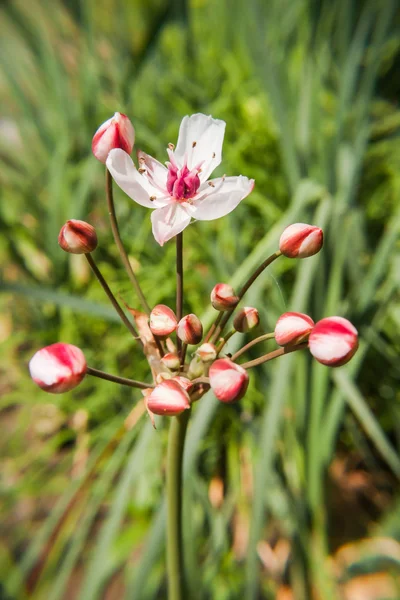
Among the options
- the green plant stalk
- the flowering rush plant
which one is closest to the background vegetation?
the green plant stalk

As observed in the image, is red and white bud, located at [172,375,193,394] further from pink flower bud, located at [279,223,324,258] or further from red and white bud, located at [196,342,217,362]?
pink flower bud, located at [279,223,324,258]

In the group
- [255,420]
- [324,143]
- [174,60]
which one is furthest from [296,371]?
[174,60]

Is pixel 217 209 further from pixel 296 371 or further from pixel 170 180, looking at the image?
pixel 296 371

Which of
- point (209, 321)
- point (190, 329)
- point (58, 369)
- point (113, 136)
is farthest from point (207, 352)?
point (209, 321)

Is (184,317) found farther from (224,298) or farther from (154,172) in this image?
(154,172)

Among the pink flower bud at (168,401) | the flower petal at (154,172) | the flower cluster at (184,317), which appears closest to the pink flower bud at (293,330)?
the flower cluster at (184,317)
